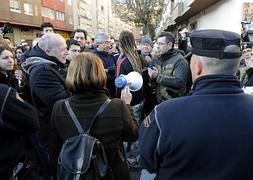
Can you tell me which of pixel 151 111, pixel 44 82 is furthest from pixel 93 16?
pixel 151 111

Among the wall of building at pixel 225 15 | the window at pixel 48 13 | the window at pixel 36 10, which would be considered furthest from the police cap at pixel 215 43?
the window at pixel 48 13

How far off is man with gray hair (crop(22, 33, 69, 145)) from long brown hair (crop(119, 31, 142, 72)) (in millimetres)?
1307

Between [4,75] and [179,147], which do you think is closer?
[179,147]

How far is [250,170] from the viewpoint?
1.52 metres

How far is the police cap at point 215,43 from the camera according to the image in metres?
1.52

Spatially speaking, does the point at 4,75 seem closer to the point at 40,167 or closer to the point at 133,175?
the point at 40,167

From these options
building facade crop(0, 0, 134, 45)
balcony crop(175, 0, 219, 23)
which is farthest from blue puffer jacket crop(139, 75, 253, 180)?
building facade crop(0, 0, 134, 45)

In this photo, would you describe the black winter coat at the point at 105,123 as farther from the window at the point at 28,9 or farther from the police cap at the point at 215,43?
the window at the point at 28,9

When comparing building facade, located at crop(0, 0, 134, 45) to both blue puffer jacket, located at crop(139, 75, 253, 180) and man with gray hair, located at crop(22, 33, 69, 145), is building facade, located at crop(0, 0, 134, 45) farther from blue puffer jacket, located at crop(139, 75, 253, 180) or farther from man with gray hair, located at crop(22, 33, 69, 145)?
blue puffer jacket, located at crop(139, 75, 253, 180)

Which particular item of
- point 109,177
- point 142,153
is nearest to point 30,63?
point 109,177

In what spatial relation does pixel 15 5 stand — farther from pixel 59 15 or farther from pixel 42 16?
pixel 59 15

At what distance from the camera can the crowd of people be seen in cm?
150

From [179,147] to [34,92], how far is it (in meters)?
2.12

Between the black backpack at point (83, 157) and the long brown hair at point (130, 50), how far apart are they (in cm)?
224
